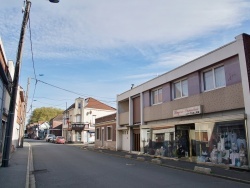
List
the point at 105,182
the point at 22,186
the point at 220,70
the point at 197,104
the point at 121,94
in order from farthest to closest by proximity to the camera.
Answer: the point at 121,94, the point at 197,104, the point at 220,70, the point at 105,182, the point at 22,186

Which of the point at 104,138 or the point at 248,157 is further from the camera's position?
the point at 104,138

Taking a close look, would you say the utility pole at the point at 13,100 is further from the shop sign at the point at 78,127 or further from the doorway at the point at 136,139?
the shop sign at the point at 78,127

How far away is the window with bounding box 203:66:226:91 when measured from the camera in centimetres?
1605

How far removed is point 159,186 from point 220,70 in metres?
9.60

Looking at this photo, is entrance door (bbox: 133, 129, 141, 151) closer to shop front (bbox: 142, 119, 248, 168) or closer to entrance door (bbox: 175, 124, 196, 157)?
shop front (bbox: 142, 119, 248, 168)

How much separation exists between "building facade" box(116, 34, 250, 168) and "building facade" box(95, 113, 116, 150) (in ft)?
25.5

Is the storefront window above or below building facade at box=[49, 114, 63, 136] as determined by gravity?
below

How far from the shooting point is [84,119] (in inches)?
2261

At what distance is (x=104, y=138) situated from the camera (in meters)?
35.3

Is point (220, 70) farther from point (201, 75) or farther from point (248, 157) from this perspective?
point (248, 157)

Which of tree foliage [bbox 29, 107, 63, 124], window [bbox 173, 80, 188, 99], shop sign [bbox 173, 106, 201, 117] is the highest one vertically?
tree foliage [bbox 29, 107, 63, 124]

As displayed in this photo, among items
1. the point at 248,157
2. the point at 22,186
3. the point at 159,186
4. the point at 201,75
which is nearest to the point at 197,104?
the point at 201,75

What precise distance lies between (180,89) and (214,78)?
148 inches

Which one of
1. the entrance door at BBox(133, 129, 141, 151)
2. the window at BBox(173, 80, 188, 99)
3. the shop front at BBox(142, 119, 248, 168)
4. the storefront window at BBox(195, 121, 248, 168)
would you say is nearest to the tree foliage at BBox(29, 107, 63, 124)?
the entrance door at BBox(133, 129, 141, 151)
